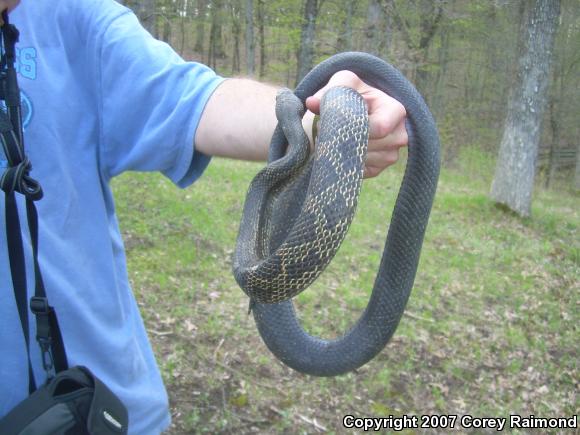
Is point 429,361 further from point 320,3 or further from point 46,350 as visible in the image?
point 320,3

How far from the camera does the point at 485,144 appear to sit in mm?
22594

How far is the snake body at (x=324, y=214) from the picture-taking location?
1.72 meters

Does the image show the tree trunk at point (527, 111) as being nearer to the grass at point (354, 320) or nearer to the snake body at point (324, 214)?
the grass at point (354, 320)

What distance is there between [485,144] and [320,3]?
906cm

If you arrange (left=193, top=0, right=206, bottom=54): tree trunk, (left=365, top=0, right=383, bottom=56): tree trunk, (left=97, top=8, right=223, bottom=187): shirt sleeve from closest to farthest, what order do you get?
(left=97, top=8, right=223, bottom=187): shirt sleeve → (left=365, top=0, right=383, bottom=56): tree trunk → (left=193, top=0, right=206, bottom=54): tree trunk

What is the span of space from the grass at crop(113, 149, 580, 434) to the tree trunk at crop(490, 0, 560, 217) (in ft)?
4.76

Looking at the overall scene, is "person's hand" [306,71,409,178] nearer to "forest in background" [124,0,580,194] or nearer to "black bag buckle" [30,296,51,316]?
"black bag buckle" [30,296,51,316]

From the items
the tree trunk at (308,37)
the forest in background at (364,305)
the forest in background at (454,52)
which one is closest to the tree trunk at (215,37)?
the forest in background at (454,52)

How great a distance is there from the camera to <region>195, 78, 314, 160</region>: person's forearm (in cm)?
194

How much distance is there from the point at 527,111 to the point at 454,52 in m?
16.2

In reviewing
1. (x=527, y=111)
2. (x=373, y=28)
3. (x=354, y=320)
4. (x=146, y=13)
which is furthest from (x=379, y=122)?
(x=373, y=28)

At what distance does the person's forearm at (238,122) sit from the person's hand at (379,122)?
→ 0.19 m

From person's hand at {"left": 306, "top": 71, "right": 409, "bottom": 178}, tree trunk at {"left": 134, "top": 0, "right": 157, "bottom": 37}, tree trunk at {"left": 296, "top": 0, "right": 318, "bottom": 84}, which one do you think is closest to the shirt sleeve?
person's hand at {"left": 306, "top": 71, "right": 409, "bottom": 178}

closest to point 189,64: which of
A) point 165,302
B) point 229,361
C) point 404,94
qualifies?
point 404,94
